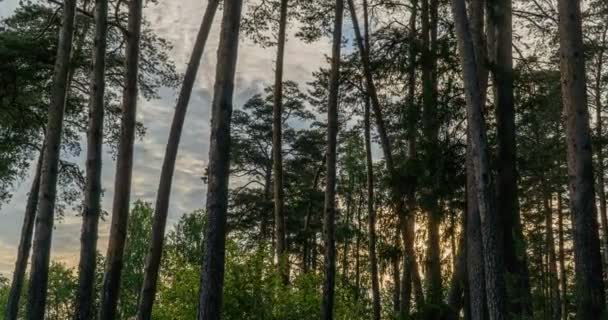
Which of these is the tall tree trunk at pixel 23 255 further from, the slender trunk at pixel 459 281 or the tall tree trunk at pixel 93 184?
the slender trunk at pixel 459 281

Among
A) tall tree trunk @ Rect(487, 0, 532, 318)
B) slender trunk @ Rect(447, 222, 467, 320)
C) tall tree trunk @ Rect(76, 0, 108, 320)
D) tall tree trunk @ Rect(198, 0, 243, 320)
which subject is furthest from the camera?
slender trunk @ Rect(447, 222, 467, 320)


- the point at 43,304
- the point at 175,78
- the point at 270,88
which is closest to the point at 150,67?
the point at 175,78

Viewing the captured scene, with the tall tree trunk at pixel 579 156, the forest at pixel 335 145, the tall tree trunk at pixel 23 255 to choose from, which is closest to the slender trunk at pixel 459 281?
the forest at pixel 335 145

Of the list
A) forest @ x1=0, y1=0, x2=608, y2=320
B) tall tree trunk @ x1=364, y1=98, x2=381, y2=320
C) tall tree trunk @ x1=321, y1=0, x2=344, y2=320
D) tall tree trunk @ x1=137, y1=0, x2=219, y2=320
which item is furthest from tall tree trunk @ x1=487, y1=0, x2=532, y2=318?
tall tree trunk @ x1=364, y1=98, x2=381, y2=320

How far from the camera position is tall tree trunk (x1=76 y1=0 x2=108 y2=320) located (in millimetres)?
9094

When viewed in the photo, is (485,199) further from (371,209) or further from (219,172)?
(371,209)

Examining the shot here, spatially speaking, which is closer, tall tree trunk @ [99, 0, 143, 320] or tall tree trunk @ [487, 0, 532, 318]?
tall tree trunk @ [99, 0, 143, 320]

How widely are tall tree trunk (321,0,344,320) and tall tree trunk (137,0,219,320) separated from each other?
11.7ft

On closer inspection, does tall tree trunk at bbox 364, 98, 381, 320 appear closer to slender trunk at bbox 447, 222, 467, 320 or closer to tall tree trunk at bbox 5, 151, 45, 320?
slender trunk at bbox 447, 222, 467, 320

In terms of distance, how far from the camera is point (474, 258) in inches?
371

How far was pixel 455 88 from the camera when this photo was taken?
35.3ft

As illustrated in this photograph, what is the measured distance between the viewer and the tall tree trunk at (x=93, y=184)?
909cm

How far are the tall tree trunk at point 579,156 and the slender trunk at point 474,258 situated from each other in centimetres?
146

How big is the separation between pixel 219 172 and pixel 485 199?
3.62 m
